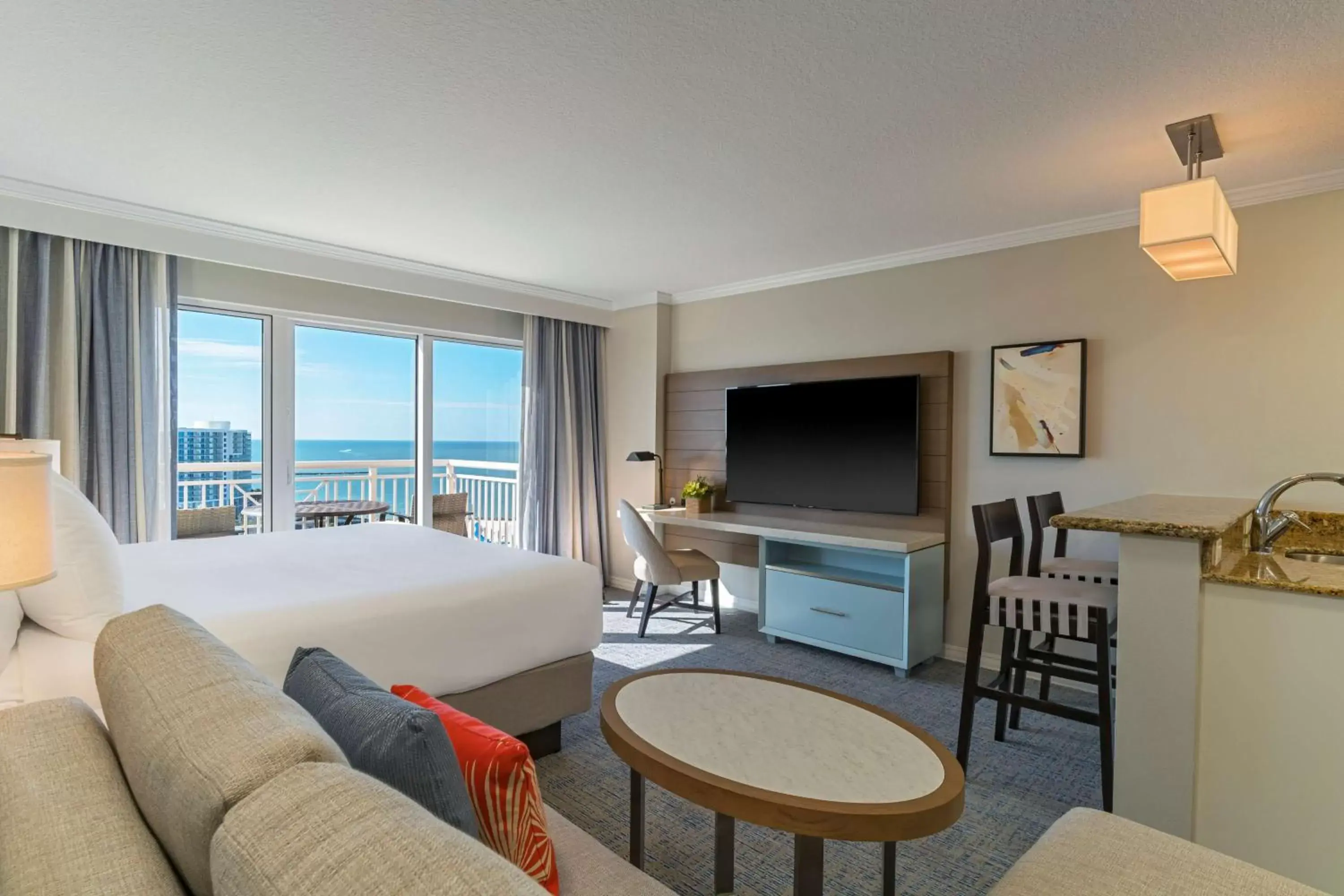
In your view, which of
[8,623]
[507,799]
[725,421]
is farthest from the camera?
[725,421]

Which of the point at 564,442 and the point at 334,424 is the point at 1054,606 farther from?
the point at 334,424

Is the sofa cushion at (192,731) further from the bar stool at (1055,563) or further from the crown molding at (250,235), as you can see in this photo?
the crown molding at (250,235)

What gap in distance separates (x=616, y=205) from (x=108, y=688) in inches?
112

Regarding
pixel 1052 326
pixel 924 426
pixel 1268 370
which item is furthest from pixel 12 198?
pixel 1268 370

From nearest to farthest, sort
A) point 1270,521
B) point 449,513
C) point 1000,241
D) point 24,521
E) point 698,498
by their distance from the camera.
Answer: point 24,521 → point 1270,521 → point 1000,241 → point 698,498 → point 449,513

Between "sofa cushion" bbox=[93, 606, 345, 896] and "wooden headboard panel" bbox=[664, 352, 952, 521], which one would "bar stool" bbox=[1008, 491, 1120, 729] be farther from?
"sofa cushion" bbox=[93, 606, 345, 896]

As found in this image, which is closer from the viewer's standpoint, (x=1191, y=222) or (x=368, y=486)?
(x=1191, y=222)

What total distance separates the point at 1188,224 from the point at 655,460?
3.66 metres

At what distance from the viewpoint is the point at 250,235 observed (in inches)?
151

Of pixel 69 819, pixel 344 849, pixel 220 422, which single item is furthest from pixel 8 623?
pixel 220 422

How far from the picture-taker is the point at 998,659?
382 cm

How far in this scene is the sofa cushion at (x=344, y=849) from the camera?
2.03 ft

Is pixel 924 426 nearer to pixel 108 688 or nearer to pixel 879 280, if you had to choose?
pixel 879 280

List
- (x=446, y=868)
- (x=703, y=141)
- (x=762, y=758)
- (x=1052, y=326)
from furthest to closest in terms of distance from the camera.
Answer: (x=1052, y=326) < (x=703, y=141) < (x=762, y=758) < (x=446, y=868)
